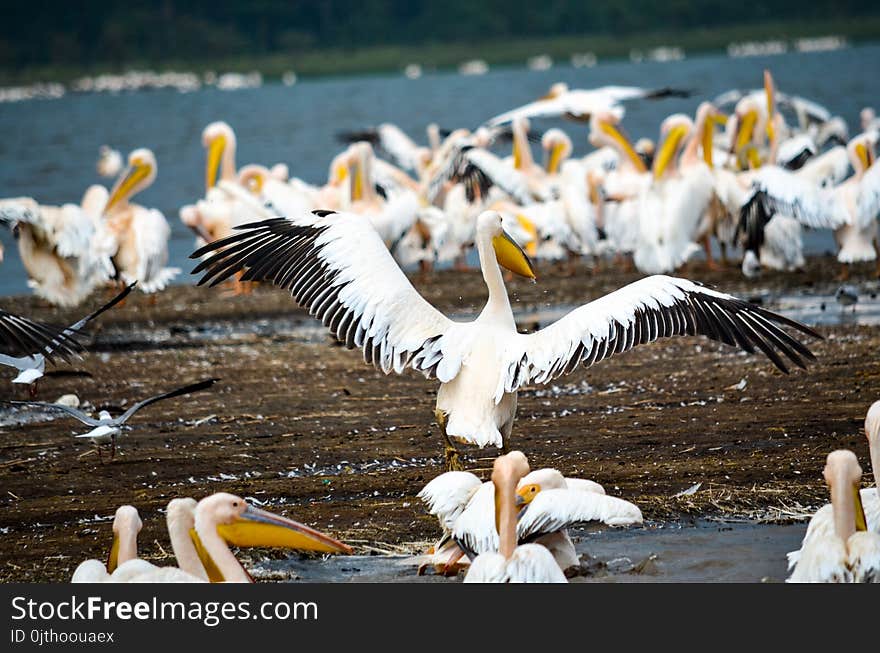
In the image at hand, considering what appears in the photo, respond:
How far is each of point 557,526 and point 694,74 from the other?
166ft

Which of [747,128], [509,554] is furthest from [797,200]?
[509,554]

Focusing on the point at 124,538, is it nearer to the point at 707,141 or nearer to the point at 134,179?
the point at 134,179

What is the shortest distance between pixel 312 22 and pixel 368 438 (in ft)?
325

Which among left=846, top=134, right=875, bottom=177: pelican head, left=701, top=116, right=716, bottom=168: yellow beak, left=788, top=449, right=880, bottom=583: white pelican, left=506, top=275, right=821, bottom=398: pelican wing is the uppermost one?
Result: left=701, top=116, right=716, bottom=168: yellow beak

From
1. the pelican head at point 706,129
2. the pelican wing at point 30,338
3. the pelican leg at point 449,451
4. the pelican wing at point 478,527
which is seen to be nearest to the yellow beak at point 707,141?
the pelican head at point 706,129

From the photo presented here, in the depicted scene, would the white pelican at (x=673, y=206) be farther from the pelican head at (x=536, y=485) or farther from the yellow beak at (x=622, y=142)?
the pelican head at (x=536, y=485)

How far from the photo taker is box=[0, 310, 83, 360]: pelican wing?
20.6ft

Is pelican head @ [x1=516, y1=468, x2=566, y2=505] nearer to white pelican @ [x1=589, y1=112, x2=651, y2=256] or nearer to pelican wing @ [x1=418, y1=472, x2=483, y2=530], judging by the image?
pelican wing @ [x1=418, y1=472, x2=483, y2=530]

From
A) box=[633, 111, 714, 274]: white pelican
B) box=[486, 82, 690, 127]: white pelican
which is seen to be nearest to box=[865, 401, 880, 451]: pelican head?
box=[633, 111, 714, 274]: white pelican

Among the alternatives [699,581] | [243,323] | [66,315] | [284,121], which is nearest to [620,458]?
[699,581]

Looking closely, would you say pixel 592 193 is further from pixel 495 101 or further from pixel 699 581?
pixel 495 101

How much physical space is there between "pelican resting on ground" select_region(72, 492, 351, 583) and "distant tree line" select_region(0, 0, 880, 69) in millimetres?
91688

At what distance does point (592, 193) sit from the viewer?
525 inches

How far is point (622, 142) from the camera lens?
1392cm
